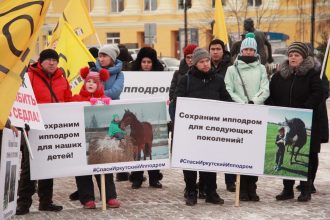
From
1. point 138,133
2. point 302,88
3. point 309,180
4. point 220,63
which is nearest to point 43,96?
point 138,133

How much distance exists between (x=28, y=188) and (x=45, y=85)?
1147 mm

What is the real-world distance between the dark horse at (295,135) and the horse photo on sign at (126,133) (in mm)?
1393

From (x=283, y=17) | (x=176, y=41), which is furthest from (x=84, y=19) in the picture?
(x=176, y=41)

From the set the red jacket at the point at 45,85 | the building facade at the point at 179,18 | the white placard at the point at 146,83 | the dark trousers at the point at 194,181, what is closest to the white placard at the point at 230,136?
the dark trousers at the point at 194,181

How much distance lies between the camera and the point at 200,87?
32.3 feet

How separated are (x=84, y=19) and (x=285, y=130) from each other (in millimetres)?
6561

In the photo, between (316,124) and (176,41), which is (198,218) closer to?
(316,124)

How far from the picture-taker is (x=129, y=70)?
12656 mm

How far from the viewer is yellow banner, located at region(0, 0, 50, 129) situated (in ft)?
22.0

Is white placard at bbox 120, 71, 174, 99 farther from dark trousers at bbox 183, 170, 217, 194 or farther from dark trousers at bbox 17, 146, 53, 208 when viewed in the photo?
dark trousers at bbox 17, 146, 53, 208

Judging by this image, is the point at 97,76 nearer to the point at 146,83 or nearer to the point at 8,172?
the point at 8,172

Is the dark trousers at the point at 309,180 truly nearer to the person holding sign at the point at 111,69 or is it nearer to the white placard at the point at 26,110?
the person holding sign at the point at 111,69

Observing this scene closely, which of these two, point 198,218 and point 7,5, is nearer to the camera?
point 7,5

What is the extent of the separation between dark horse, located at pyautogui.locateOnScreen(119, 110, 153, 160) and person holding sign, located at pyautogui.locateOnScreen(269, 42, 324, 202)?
1610 mm
